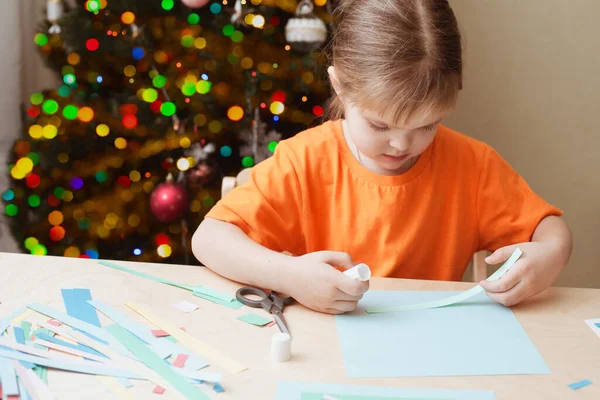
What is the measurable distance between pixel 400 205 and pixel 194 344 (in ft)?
1.82

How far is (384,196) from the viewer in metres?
1.22

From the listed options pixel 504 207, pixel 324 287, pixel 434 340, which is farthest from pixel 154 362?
pixel 504 207

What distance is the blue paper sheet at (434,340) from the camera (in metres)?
0.79

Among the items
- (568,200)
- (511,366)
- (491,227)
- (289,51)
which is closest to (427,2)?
(491,227)

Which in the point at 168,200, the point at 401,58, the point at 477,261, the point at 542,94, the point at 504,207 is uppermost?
the point at 401,58

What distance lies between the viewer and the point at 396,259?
123 cm

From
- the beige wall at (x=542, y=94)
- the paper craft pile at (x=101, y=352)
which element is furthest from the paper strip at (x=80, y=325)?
the beige wall at (x=542, y=94)

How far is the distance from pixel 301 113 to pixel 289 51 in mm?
182

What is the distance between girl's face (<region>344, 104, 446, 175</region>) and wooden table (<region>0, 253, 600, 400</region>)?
0.22 m

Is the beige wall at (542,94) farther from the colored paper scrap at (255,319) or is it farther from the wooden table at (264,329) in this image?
the colored paper scrap at (255,319)

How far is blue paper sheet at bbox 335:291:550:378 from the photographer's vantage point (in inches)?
31.1

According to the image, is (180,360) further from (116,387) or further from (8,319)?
(8,319)

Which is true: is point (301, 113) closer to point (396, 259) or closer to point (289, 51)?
point (289, 51)

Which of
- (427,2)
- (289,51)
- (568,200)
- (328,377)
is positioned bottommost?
(568,200)
